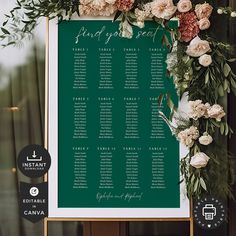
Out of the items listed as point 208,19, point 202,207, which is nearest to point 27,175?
point 202,207

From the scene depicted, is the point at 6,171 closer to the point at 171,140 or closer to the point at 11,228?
A: the point at 11,228

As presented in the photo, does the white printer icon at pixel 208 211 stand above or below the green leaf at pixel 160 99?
below

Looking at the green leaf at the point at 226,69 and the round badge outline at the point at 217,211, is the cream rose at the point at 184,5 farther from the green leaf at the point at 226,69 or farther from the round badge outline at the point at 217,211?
the round badge outline at the point at 217,211

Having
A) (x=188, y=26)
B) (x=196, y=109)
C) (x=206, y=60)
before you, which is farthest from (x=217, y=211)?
(x=188, y=26)

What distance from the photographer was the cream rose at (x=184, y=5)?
3.19 meters

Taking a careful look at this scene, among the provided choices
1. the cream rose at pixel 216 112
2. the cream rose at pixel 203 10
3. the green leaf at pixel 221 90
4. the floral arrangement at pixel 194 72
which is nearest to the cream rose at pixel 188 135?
the floral arrangement at pixel 194 72

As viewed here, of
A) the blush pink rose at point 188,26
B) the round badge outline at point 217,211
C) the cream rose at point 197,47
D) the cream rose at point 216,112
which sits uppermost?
the blush pink rose at point 188,26

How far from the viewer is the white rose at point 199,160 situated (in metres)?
3.16

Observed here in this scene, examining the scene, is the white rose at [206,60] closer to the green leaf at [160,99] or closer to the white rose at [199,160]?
the green leaf at [160,99]

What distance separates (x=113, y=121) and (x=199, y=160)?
48cm

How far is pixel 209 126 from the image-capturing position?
3.23 m

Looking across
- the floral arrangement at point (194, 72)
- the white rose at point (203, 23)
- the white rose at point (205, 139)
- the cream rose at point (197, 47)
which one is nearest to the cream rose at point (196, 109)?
the floral arrangement at point (194, 72)

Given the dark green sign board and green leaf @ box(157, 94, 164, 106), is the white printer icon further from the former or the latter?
green leaf @ box(157, 94, 164, 106)

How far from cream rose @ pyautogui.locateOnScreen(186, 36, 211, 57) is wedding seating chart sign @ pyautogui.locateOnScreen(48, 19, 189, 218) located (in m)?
0.13
